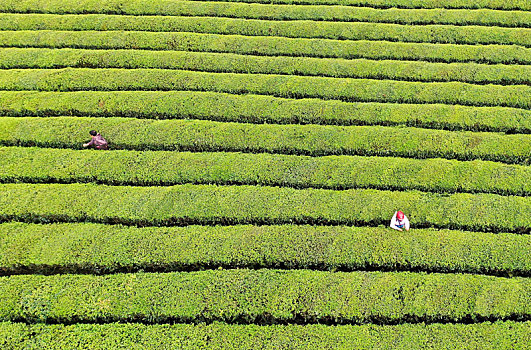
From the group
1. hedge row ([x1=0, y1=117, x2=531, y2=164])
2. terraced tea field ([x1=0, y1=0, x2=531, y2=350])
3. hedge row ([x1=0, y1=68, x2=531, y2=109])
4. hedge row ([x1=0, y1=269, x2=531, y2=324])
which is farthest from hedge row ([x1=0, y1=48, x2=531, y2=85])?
hedge row ([x1=0, y1=269, x2=531, y2=324])

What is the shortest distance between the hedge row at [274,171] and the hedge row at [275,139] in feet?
1.81

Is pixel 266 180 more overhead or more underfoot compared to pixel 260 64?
more underfoot

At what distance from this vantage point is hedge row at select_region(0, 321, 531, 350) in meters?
9.20

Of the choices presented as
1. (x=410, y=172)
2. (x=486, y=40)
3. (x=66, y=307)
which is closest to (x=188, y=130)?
(x=66, y=307)

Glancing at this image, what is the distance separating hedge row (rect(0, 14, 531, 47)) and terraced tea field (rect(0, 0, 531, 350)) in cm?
11

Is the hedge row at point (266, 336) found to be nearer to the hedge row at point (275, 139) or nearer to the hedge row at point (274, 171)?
the hedge row at point (274, 171)

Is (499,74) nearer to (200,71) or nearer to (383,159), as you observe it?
(383,159)

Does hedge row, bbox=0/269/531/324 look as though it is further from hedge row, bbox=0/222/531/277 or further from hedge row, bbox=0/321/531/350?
hedge row, bbox=0/222/531/277

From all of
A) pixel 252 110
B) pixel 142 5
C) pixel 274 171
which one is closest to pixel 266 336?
pixel 274 171

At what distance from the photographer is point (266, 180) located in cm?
1282

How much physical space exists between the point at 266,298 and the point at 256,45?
1258 centimetres

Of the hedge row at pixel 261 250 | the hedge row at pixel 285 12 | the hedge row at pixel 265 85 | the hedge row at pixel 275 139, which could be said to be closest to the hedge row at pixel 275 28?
the hedge row at pixel 285 12

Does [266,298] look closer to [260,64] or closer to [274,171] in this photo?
[274,171]

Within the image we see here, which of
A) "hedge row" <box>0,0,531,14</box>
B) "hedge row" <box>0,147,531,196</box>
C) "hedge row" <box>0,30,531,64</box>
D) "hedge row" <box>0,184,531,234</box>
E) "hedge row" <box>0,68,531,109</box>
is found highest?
"hedge row" <box>0,0,531,14</box>
